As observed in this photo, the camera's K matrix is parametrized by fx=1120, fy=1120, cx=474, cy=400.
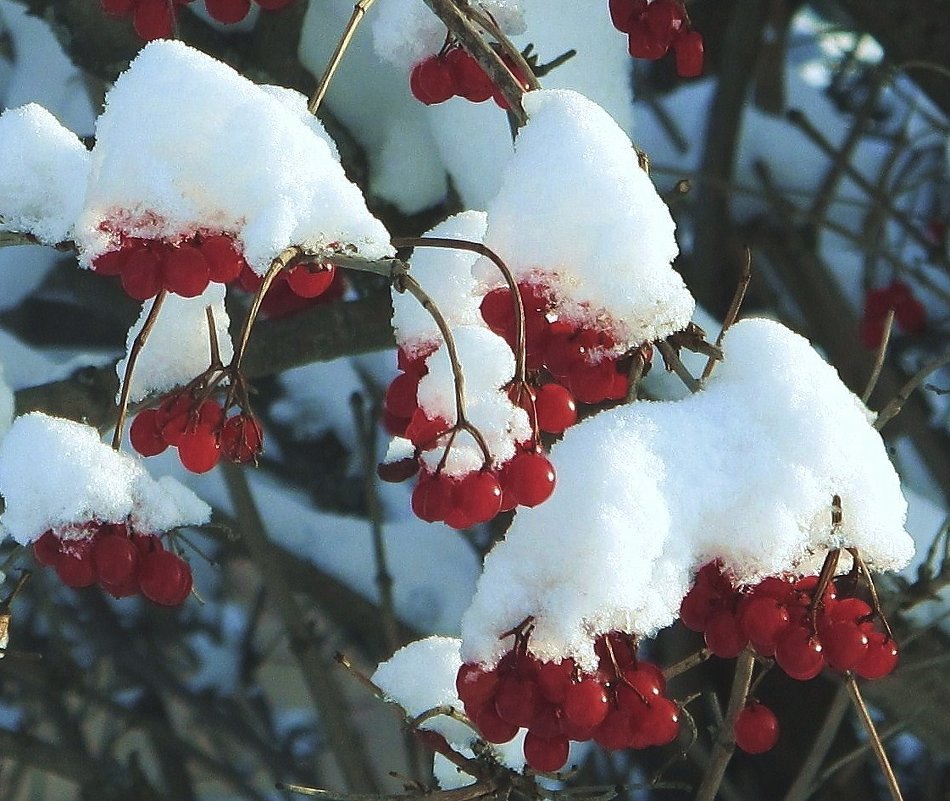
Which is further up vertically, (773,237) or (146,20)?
(146,20)

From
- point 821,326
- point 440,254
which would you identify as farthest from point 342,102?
point 821,326

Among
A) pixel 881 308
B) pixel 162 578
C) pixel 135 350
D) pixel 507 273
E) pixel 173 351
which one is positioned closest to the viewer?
pixel 507 273

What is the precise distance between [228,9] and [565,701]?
32.5 inches

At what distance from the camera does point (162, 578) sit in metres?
0.93

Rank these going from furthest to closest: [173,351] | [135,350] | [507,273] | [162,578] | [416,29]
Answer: [416,29] < [173,351] < [162,578] < [135,350] < [507,273]

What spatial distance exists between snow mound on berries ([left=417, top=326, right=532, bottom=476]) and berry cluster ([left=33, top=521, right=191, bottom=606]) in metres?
0.26

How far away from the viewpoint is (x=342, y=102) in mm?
1702

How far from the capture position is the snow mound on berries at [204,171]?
28.2 inches

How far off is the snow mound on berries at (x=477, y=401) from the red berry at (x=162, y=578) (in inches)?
10.2

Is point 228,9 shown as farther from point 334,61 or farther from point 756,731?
point 756,731

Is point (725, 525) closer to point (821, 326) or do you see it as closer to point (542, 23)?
point (542, 23)

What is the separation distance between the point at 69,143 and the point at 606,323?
1.54 feet

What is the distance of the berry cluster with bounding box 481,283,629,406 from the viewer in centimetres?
78

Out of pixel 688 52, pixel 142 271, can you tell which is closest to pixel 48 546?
pixel 142 271
